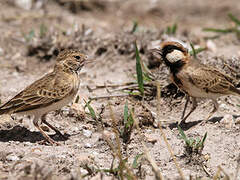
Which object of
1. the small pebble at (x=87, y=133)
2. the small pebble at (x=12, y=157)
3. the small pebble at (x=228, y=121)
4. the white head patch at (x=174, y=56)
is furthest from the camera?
the white head patch at (x=174, y=56)

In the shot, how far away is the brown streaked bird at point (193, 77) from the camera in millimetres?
5828

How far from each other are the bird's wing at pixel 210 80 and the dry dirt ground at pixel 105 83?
393 mm

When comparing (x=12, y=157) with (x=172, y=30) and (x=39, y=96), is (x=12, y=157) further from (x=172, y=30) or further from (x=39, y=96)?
(x=172, y=30)

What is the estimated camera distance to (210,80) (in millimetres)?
5902

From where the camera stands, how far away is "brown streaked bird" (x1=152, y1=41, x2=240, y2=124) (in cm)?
583

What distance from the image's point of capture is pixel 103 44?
8008 millimetres

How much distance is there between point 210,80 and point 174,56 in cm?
55

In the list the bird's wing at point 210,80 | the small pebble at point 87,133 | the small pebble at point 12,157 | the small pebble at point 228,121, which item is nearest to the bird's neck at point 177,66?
the bird's wing at point 210,80

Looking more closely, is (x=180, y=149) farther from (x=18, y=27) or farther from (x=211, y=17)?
(x=211, y=17)

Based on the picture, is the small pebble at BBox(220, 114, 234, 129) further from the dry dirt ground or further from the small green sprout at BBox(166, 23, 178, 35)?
the small green sprout at BBox(166, 23, 178, 35)

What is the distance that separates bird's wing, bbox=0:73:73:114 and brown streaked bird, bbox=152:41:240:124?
1.35 metres

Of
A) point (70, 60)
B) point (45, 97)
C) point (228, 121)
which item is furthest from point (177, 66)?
point (45, 97)

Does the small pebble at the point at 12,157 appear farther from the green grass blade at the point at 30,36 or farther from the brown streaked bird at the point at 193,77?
the green grass blade at the point at 30,36

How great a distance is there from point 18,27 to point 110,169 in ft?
17.4
